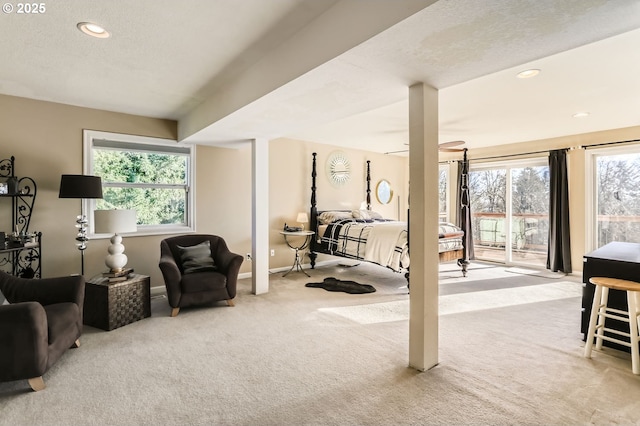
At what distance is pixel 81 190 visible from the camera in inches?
133

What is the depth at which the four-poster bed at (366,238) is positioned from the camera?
4633mm

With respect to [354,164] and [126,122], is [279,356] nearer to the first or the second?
[126,122]

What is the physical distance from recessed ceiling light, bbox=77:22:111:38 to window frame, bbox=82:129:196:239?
213cm

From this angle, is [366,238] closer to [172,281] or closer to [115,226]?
[172,281]

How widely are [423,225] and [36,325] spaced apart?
9.03 feet

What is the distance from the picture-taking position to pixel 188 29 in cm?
216

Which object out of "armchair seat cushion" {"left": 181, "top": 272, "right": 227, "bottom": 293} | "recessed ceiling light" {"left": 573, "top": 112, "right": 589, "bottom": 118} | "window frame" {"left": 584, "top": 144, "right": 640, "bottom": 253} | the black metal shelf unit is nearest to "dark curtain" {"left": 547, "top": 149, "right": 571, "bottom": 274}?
"window frame" {"left": 584, "top": 144, "right": 640, "bottom": 253}

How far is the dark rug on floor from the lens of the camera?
4520 mm

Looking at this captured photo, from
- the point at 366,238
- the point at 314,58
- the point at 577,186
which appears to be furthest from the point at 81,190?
the point at 577,186

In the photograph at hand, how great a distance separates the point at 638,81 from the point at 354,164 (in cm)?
448

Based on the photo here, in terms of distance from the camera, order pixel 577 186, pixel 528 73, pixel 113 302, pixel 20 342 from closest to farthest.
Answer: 1. pixel 20 342
2. pixel 528 73
3. pixel 113 302
4. pixel 577 186

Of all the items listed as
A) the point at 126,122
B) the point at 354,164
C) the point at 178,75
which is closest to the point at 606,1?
the point at 178,75

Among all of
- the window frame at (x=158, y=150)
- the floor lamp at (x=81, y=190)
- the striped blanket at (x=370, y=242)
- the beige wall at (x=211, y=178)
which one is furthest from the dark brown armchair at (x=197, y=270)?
the striped blanket at (x=370, y=242)

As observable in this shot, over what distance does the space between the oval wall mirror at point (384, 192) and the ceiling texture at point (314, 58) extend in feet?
10.6
